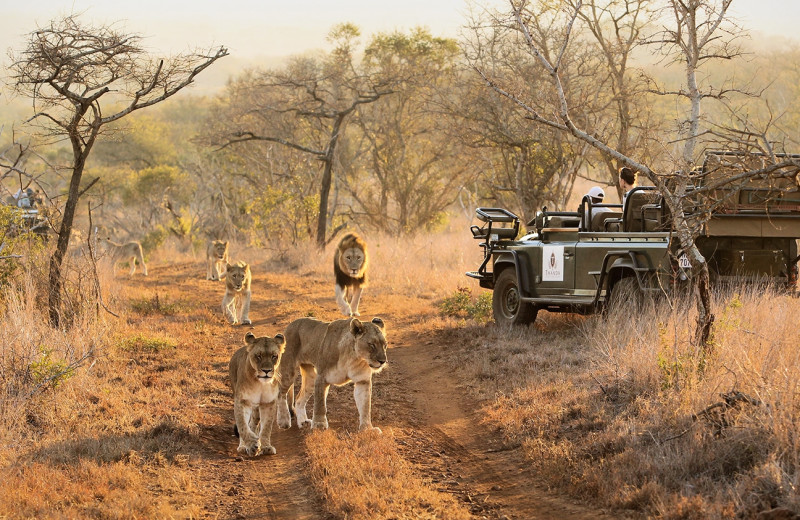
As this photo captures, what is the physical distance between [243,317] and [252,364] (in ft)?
22.2

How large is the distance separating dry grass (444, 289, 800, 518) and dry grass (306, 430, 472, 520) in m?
0.90

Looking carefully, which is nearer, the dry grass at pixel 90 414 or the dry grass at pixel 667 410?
the dry grass at pixel 667 410

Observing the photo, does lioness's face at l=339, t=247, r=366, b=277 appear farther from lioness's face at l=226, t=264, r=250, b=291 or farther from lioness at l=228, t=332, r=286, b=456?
lioness at l=228, t=332, r=286, b=456

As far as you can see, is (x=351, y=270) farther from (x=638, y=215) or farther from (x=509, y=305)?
(x=638, y=215)

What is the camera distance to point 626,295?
9.25 metres

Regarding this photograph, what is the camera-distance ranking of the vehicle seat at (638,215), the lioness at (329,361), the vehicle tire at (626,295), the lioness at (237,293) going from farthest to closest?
the lioness at (237,293)
the vehicle seat at (638,215)
the vehicle tire at (626,295)
the lioness at (329,361)

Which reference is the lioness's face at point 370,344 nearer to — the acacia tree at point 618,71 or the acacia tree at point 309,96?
the acacia tree at point 618,71

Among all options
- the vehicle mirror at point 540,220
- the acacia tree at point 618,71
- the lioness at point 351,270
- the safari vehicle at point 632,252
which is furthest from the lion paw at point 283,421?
the acacia tree at point 618,71

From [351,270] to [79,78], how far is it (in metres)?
5.06

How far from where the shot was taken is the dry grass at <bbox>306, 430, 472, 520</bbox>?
204 inches

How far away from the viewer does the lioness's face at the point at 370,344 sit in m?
6.66

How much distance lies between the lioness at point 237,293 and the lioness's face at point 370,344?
255 inches

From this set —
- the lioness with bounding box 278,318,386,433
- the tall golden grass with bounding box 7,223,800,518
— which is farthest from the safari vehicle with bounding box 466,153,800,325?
the lioness with bounding box 278,318,386,433

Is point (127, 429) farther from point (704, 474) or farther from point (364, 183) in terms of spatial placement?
point (364, 183)
